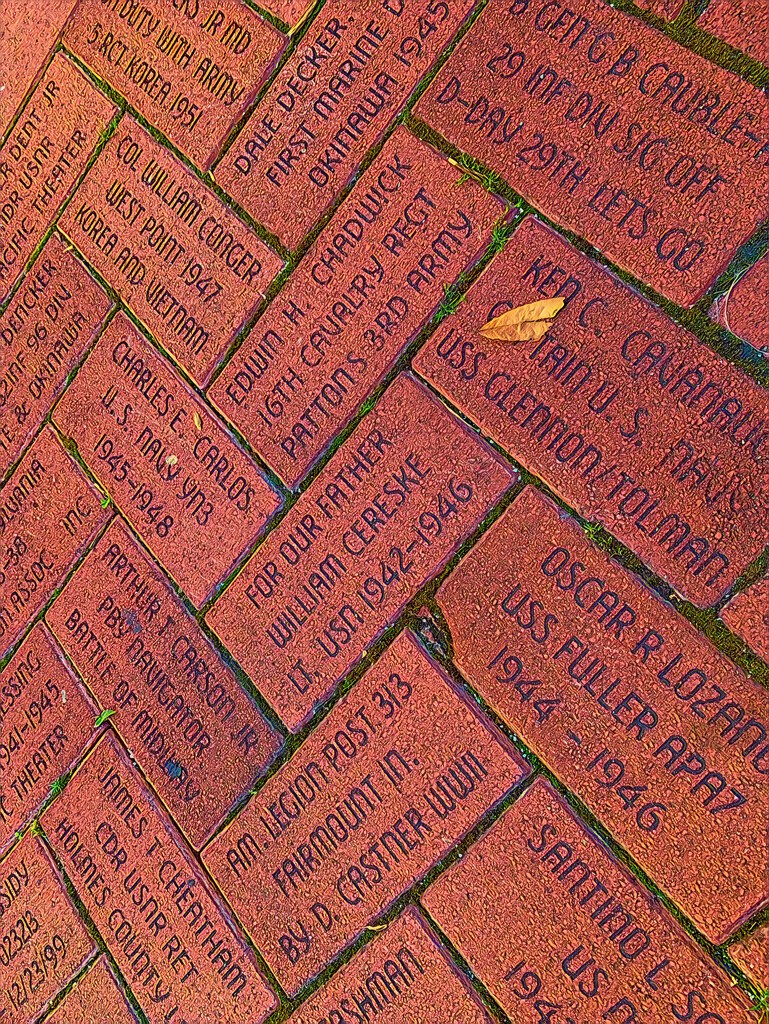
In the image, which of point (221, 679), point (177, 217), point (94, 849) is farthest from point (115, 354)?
point (94, 849)

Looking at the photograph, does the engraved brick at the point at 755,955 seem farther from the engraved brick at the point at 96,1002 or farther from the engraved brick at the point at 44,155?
the engraved brick at the point at 44,155

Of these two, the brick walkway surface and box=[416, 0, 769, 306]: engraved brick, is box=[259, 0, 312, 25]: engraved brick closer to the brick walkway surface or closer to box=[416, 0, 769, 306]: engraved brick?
the brick walkway surface

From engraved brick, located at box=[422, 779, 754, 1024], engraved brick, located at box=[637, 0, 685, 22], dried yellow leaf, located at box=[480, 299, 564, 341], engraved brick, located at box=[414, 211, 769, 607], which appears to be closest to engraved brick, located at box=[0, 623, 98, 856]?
engraved brick, located at box=[422, 779, 754, 1024]

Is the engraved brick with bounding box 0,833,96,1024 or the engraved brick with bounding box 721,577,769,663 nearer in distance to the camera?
the engraved brick with bounding box 721,577,769,663

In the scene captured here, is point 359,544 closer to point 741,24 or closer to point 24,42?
point 741,24

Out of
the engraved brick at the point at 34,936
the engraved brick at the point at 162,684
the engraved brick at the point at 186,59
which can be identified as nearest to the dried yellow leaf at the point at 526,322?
the engraved brick at the point at 186,59

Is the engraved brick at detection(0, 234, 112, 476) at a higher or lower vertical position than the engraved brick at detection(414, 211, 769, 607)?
lower

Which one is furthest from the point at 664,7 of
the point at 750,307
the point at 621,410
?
the point at 621,410

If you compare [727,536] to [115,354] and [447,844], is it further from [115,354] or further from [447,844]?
[115,354]
